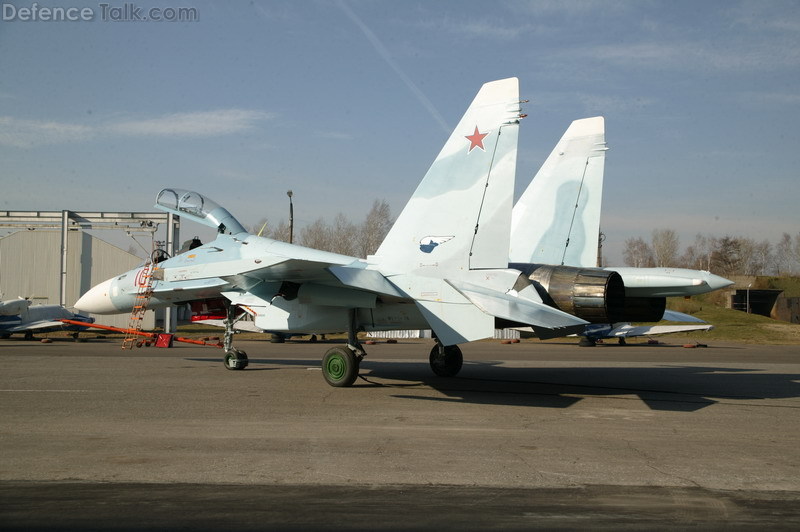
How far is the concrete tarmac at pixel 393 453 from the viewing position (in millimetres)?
4867

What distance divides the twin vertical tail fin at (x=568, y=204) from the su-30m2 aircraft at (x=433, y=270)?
253 centimetres

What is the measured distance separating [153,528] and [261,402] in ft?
19.4

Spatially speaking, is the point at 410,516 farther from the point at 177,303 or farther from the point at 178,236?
the point at 178,236

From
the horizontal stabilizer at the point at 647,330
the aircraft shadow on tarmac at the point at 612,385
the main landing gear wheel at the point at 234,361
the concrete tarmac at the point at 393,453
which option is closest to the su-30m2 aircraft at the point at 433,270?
the concrete tarmac at the point at 393,453

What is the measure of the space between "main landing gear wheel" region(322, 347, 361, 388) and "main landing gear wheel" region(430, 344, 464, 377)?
2.77m

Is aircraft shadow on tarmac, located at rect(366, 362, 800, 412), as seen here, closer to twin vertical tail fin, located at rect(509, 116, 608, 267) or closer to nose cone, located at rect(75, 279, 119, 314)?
twin vertical tail fin, located at rect(509, 116, 608, 267)

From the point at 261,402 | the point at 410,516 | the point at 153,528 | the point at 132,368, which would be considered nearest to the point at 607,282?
the point at 261,402

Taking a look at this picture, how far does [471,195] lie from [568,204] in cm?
318

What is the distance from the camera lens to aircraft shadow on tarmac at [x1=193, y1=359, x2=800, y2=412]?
11086 mm

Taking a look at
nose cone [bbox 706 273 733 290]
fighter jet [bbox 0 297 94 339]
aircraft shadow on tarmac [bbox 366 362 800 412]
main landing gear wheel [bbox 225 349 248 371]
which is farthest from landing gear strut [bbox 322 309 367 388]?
fighter jet [bbox 0 297 94 339]

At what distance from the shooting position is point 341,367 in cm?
1171

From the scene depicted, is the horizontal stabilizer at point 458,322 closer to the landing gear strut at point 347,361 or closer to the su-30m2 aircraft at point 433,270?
the su-30m2 aircraft at point 433,270

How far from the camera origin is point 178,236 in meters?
35.3

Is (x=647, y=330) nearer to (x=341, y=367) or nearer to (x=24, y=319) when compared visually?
(x=341, y=367)
